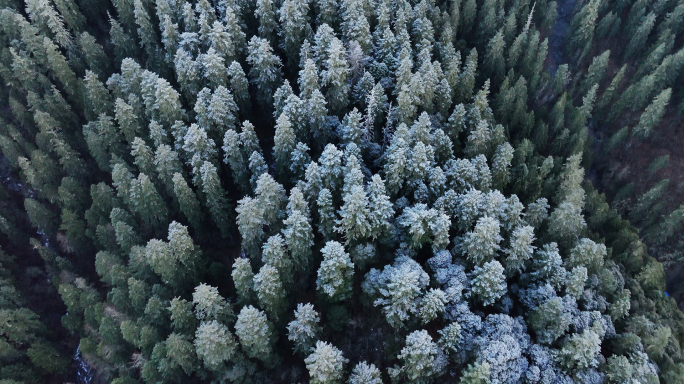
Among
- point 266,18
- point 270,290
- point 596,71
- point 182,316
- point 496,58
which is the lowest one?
point 182,316

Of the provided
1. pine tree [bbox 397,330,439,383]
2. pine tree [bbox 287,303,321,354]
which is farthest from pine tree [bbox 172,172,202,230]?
pine tree [bbox 397,330,439,383]

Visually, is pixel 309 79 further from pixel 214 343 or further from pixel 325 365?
pixel 325 365

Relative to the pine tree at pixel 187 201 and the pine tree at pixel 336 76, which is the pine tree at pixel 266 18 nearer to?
the pine tree at pixel 336 76

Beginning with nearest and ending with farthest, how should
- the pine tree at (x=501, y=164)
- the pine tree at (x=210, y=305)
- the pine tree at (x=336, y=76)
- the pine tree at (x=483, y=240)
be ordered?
the pine tree at (x=210, y=305)
the pine tree at (x=483, y=240)
the pine tree at (x=336, y=76)
the pine tree at (x=501, y=164)

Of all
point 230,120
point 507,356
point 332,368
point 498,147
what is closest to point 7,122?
point 230,120

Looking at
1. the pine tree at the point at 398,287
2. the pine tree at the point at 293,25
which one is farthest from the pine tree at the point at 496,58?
the pine tree at the point at 398,287

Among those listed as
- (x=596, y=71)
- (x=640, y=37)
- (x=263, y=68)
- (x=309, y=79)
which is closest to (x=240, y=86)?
(x=263, y=68)

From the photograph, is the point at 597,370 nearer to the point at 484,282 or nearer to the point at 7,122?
the point at 484,282

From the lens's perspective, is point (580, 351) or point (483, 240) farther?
point (483, 240)
